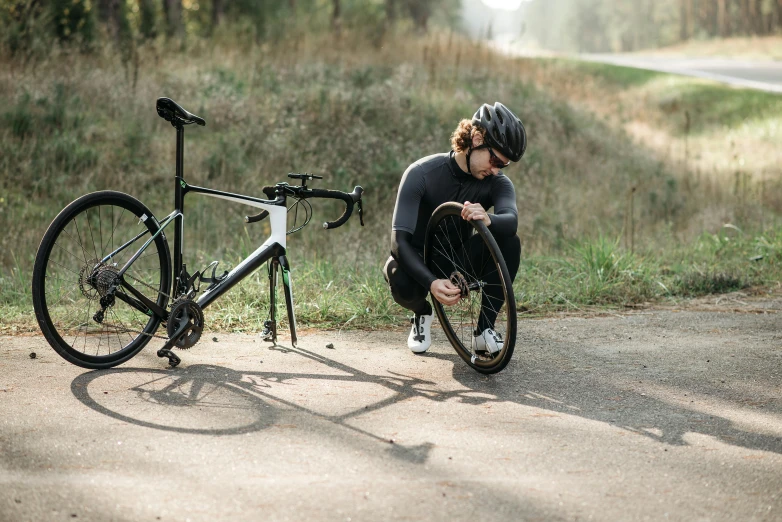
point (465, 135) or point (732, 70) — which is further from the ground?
point (732, 70)

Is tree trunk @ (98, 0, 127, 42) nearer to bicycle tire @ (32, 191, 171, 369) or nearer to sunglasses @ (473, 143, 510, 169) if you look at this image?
bicycle tire @ (32, 191, 171, 369)

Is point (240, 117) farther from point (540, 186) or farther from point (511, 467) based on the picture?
point (511, 467)

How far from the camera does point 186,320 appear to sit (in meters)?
4.55

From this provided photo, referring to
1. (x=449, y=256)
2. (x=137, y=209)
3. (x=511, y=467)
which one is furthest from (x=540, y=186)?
(x=511, y=467)

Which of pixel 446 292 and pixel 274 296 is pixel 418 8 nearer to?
pixel 274 296

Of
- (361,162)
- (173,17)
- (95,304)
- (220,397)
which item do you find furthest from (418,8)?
(220,397)

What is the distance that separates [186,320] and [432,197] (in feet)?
5.18

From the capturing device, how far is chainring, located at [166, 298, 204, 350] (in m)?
4.52

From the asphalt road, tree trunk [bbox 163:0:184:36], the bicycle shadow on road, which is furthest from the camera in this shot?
tree trunk [bbox 163:0:184:36]

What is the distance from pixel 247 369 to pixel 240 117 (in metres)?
7.95

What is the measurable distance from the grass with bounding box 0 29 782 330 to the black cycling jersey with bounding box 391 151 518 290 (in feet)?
4.41

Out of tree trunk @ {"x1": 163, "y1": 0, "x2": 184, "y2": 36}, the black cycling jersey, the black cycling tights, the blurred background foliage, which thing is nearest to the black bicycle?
the black cycling jersey

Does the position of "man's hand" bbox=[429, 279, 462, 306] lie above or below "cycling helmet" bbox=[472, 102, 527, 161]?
below

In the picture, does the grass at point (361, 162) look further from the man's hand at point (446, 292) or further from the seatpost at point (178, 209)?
the man's hand at point (446, 292)
